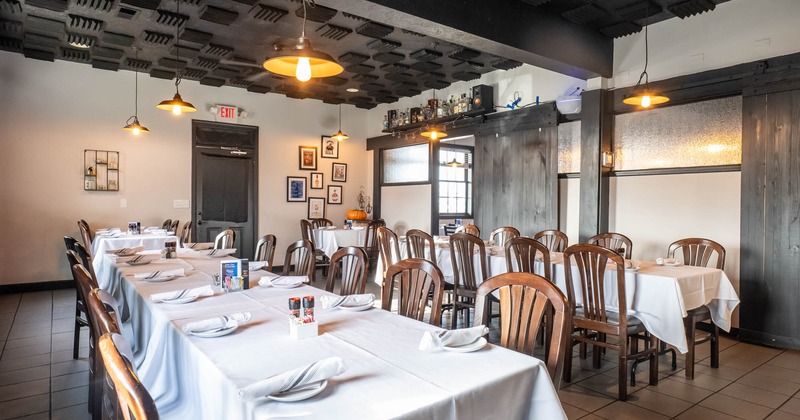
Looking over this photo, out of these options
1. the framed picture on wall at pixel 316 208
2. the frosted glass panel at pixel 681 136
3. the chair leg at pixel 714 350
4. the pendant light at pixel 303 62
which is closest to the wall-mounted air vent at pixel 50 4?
the pendant light at pixel 303 62

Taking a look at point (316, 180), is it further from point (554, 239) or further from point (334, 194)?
point (554, 239)

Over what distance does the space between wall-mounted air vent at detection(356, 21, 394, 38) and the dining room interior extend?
0.08 ft

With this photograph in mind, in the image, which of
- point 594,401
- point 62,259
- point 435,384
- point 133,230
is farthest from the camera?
point 62,259

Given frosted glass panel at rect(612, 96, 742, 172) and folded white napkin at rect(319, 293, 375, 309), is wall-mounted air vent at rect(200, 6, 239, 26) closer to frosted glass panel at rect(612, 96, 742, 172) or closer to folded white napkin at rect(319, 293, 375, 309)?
folded white napkin at rect(319, 293, 375, 309)

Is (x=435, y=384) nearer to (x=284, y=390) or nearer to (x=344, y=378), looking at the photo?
(x=344, y=378)

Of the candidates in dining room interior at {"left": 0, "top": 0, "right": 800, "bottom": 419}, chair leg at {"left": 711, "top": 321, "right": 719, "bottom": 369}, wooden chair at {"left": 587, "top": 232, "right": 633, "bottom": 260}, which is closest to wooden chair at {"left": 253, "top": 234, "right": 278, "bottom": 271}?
dining room interior at {"left": 0, "top": 0, "right": 800, "bottom": 419}

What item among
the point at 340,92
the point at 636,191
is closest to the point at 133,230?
the point at 340,92

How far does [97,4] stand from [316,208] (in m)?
5.16

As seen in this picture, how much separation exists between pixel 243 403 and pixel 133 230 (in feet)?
19.8

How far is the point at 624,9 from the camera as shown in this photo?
4797mm

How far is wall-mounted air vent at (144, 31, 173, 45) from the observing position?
18.5 ft

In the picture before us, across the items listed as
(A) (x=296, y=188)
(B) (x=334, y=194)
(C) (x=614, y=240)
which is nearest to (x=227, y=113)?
(A) (x=296, y=188)

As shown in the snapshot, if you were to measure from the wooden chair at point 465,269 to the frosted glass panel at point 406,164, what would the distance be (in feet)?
13.1

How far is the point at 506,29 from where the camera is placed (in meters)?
4.53
